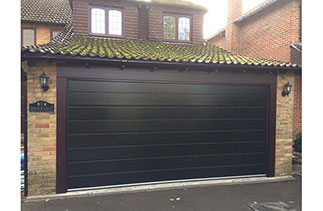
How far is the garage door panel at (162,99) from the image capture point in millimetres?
3877

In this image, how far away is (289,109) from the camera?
4680 mm

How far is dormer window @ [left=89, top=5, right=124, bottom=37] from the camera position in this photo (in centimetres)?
625

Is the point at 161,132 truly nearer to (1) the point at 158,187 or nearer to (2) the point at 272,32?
(1) the point at 158,187

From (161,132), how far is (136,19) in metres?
4.68

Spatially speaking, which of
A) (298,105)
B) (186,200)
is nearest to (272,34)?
(298,105)

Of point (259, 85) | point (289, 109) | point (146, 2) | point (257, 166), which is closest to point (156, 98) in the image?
point (259, 85)

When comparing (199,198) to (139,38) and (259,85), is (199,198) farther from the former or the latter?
(139,38)

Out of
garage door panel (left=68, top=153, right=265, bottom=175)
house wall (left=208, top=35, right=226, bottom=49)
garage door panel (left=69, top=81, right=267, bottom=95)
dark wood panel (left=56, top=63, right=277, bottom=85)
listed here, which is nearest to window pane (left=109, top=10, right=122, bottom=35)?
dark wood panel (left=56, top=63, right=277, bottom=85)

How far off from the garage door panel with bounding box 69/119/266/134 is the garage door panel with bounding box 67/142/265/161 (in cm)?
42

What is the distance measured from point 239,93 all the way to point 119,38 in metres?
4.52

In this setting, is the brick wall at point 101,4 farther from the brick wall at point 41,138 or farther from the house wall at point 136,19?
the brick wall at point 41,138

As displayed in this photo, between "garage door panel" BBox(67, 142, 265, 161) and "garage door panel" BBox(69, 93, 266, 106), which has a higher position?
"garage door panel" BBox(69, 93, 266, 106)

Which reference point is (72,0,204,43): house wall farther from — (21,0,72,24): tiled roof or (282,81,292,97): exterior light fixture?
(282,81,292,97): exterior light fixture

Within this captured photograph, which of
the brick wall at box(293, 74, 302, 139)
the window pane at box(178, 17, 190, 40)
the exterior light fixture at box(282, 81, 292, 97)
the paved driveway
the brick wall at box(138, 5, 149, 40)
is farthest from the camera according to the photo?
the window pane at box(178, 17, 190, 40)
